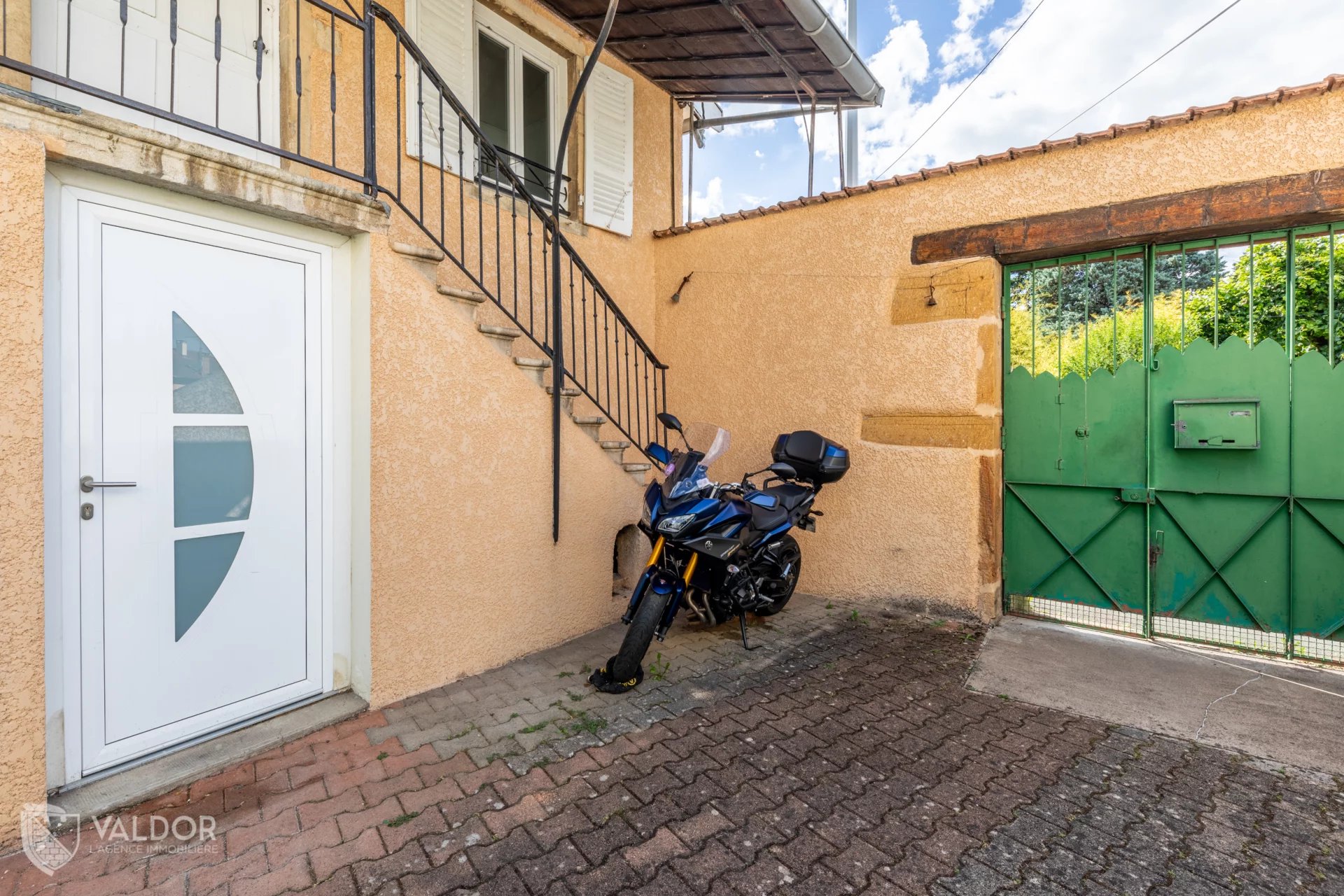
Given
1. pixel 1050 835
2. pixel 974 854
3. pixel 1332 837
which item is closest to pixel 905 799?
pixel 974 854

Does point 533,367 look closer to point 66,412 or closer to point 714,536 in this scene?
point 714,536

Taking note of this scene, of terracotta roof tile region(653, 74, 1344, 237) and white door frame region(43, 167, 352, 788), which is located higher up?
terracotta roof tile region(653, 74, 1344, 237)

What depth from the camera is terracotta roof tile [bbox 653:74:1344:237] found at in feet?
10.2

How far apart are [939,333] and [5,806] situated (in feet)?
15.8

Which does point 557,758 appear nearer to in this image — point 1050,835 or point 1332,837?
point 1050,835

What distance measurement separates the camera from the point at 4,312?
191 cm

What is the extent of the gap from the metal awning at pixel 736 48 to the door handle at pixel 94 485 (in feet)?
14.7

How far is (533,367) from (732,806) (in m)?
2.39

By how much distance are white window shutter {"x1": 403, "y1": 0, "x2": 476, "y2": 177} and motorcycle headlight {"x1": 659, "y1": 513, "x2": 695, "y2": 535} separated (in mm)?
2860

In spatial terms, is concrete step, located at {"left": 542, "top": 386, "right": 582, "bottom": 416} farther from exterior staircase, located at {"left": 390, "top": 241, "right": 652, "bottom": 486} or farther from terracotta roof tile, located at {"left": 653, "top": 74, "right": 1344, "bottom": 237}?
terracotta roof tile, located at {"left": 653, "top": 74, "right": 1344, "bottom": 237}

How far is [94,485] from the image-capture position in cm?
220

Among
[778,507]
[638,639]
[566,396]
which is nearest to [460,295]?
[566,396]

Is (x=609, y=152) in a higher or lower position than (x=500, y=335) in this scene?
higher

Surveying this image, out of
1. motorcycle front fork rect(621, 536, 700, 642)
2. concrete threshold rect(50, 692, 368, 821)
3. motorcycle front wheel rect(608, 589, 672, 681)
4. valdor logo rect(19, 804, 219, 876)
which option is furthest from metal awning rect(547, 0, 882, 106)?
valdor logo rect(19, 804, 219, 876)
